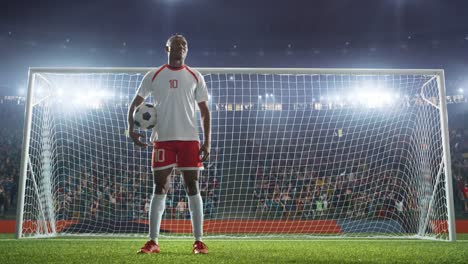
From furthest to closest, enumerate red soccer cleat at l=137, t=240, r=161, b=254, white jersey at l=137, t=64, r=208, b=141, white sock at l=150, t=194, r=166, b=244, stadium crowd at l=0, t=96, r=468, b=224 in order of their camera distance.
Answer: stadium crowd at l=0, t=96, r=468, b=224, white jersey at l=137, t=64, r=208, b=141, white sock at l=150, t=194, r=166, b=244, red soccer cleat at l=137, t=240, r=161, b=254

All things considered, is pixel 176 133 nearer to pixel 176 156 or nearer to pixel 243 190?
pixel 176 156

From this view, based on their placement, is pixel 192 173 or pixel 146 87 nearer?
pixel 192 173

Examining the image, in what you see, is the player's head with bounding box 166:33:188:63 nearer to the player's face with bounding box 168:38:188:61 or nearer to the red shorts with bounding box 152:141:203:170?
→ the player's face with bounding box 168:38:188:61

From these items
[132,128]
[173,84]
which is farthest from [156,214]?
[173,84]

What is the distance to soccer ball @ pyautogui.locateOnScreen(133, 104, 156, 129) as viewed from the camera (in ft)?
11.9

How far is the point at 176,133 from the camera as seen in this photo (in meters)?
3.56

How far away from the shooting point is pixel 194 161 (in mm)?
3551

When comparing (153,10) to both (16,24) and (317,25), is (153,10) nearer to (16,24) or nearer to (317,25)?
(16,24)

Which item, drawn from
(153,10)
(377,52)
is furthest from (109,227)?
(377,52)

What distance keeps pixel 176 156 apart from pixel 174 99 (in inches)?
20.3

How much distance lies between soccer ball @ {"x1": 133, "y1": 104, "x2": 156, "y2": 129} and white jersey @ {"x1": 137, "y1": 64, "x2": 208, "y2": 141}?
0.05 meters

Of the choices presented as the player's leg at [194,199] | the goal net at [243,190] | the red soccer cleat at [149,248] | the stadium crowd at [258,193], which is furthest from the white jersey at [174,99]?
the stadium crowd at [258,193]

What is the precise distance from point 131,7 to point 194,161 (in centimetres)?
2193

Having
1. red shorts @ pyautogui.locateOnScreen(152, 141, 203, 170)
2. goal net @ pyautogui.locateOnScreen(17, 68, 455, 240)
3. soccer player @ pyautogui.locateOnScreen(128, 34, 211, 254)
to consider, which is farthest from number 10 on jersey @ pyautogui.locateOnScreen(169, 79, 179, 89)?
goal net @ pyautogui.locateOnScreen(17, 68, 455, 240)
